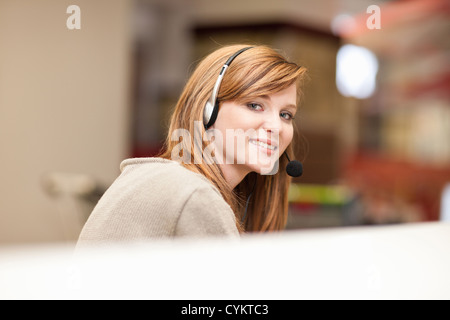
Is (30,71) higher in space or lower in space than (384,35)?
lower

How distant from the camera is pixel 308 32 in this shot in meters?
3.53

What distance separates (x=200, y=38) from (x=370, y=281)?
3463mm

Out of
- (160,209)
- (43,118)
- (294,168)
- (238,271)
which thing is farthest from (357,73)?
(238,271)

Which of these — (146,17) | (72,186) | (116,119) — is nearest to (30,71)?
(72,186)

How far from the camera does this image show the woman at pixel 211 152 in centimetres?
48

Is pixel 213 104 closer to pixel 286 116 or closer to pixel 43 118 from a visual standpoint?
pixel 286 116

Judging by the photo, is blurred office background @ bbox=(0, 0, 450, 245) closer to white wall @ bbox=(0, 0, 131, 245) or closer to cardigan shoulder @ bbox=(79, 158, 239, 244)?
white wall @ bbox=(0, 0, 131, 245)

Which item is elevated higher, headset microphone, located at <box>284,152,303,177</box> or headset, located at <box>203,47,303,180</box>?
headset, located at <box>203,47,303,180</box>

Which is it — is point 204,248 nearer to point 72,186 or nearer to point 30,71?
point 72,186

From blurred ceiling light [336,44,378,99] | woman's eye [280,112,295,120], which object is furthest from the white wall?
blurred ceiling light [336,44,378,99]

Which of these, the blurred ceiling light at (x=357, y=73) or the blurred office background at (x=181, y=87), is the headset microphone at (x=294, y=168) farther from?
the blurred ceiling light at (x=357, y=73)

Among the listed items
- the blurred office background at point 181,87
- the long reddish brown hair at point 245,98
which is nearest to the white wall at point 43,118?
the blurred office background at point 181,87

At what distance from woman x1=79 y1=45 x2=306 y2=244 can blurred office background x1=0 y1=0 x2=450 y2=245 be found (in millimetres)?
77

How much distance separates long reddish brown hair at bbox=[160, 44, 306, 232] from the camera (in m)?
0.49
